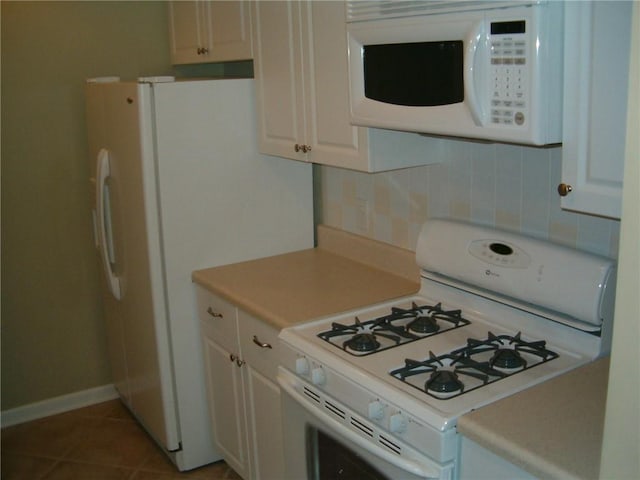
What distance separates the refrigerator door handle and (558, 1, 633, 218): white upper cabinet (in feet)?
6.88

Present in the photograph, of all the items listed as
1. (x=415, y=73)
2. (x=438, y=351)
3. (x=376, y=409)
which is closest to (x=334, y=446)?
(x=376, y=409)

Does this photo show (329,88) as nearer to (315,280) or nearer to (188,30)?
(315,280)

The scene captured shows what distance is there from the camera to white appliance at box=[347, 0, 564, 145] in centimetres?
163

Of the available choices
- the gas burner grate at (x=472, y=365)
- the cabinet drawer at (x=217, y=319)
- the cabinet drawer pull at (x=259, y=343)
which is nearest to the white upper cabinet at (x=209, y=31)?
the cabinet drawer at (x=217, y=319)


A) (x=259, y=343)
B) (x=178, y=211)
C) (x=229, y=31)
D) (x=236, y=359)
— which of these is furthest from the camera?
(x=229, y=31)

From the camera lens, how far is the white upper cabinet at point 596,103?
59.9 inches

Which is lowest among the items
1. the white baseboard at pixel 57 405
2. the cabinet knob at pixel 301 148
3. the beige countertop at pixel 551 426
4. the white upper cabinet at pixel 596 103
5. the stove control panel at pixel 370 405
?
the white baseboard at pixel 57 405

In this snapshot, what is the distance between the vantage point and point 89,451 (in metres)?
3.39

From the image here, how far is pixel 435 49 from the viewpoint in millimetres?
1914

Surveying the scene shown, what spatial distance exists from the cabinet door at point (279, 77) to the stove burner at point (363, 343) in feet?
2.54

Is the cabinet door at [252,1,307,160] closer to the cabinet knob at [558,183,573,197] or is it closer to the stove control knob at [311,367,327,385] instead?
the stove control knob at [311,367,327,385]

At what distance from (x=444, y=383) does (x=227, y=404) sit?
130 centimetres

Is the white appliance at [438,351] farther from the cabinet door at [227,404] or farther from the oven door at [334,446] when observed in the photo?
the cabinet door at [227,404]

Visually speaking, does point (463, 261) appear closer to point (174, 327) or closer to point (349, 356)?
point (349, 356)
